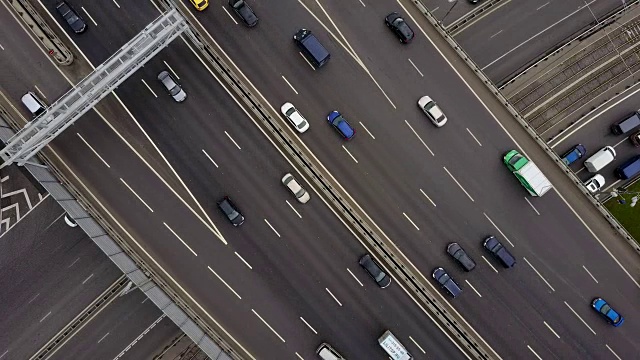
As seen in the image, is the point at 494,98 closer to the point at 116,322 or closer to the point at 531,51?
the point at 531,51

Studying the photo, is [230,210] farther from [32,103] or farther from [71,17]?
[71,17]

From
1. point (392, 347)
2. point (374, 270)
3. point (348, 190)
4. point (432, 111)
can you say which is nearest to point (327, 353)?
point (392, 347)

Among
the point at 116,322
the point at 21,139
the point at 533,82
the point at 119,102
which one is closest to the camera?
the point at 21,139

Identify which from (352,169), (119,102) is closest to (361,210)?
(352,169)

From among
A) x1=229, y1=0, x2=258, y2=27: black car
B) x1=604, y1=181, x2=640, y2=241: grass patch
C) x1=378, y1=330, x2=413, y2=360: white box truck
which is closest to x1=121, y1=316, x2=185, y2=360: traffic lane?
x1=378, y1=330, x2=413, y2=360: white box truck

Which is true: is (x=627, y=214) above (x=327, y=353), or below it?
below

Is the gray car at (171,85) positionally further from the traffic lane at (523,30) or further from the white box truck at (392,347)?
the traffic lane at (523,30)

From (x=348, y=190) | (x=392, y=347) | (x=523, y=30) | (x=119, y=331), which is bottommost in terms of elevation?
(x=392, y=347)
